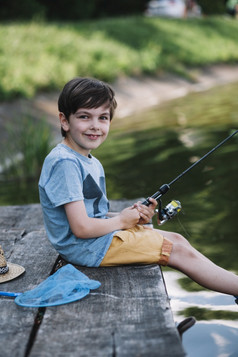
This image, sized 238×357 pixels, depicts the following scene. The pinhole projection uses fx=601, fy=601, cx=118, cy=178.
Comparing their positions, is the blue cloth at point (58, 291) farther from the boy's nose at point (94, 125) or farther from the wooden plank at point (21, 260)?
the boy's nose at point (94, 125)

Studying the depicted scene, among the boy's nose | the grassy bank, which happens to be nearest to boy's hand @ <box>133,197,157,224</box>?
the boy's nose

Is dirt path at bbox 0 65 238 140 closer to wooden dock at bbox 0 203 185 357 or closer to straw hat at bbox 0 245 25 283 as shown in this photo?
straw hat at bbox 0 245 25 283

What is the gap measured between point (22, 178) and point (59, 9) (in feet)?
64.0

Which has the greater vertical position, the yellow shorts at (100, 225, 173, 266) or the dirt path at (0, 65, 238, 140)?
the yellow shorts at (100, 225, 173, 266)

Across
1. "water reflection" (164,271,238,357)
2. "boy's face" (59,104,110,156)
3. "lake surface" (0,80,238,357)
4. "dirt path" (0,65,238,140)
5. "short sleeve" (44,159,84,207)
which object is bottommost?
"dirt path" (0,65,238,140)

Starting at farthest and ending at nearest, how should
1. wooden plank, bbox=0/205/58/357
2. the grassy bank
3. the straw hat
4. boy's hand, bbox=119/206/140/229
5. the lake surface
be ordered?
the grassy bank
the lake surface
boy's hand, bbox=119/206/140/229
the straw hat
wooden plank, bbox=0/205/58/357

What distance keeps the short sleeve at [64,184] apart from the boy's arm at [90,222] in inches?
1.5

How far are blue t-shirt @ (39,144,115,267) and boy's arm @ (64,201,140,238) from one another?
3cm

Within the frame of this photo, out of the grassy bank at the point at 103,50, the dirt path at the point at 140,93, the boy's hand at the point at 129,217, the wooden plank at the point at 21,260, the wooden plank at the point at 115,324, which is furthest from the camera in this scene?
the grassy bank at the point at 103,50

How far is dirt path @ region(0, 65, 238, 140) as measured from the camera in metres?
9.86

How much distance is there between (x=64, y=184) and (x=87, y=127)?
1.06ft

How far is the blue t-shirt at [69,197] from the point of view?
2.78 metres

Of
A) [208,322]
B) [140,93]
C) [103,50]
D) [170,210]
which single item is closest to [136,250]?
[170,210]

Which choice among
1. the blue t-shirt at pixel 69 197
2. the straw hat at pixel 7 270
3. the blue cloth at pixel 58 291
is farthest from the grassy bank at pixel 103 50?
the blue cloth at pixel 58 291
